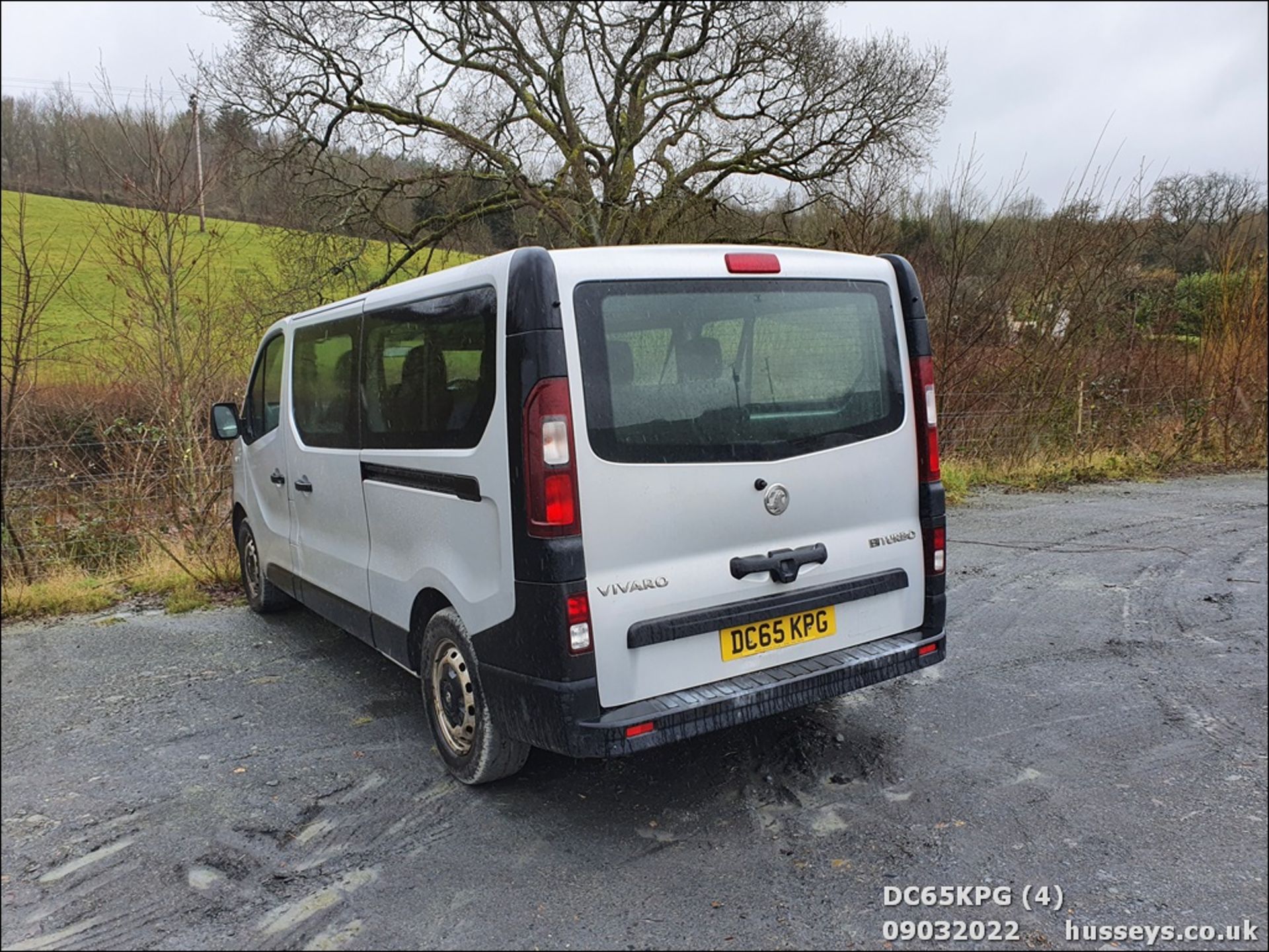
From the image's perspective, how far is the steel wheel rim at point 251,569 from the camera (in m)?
6.14

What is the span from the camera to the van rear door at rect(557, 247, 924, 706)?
309 cm

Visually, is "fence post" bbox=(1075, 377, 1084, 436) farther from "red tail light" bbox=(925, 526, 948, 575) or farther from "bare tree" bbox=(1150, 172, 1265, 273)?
"red tail light" bbox=(925, 526, 948, 575)

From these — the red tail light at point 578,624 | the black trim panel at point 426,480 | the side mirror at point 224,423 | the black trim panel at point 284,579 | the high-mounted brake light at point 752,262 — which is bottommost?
the black trim panel at point 284,579

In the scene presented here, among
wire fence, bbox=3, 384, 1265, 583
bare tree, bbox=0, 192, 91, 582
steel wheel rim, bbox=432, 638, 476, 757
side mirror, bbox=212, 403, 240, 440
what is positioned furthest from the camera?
wire fence, bbox=3, 384, 1265, 583

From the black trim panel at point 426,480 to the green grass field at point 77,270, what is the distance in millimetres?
3642

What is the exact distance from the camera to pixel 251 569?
628cm

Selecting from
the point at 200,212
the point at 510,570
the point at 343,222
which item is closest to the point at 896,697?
the point at 510,570

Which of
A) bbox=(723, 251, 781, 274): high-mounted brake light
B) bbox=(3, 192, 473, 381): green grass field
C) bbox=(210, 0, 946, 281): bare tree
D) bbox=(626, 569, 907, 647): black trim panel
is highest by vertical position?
bbox=(210, 0, 946, 281): bare tree

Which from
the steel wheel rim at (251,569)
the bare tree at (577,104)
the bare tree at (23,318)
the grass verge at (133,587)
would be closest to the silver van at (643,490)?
the steel wheel rim at (251,569)

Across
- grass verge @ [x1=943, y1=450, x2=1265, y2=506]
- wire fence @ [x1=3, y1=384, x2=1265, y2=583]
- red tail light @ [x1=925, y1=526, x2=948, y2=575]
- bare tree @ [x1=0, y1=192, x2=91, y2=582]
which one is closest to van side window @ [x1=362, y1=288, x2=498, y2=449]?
red tail light @ [x1=925, y1=526, x2=948, y2=575]

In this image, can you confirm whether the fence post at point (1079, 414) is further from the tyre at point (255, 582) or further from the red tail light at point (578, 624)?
the red tail light at point (578, 624)

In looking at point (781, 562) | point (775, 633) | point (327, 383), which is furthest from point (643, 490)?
point (327, 383)

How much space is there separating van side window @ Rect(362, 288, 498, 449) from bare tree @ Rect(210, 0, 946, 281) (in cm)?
1299

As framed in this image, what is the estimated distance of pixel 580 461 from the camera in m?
3.02
